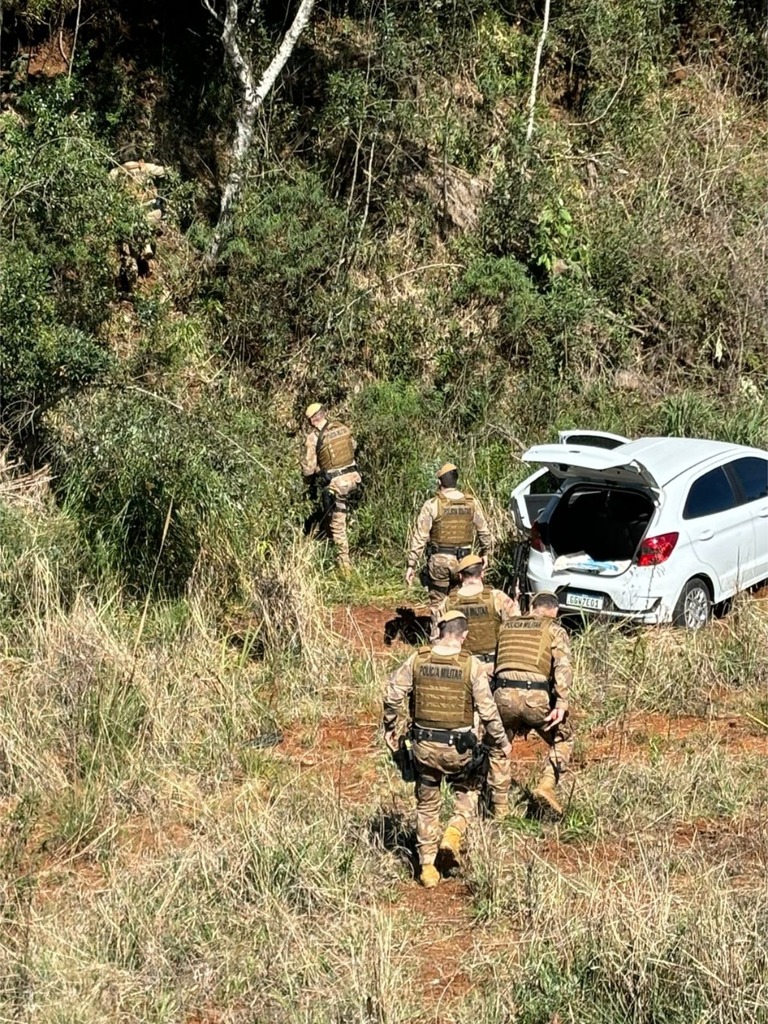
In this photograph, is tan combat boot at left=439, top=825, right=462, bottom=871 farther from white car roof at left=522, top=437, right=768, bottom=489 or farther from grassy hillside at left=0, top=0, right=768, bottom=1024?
white car roof at left=522, top=437, right=768, bottom=489

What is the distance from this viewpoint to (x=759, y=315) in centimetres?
1673

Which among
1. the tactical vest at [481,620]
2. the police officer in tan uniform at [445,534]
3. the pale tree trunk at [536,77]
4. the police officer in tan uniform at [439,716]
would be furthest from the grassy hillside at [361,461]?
the tactical vest at [481,620]

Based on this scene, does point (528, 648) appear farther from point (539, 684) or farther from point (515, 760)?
point (515, 760)

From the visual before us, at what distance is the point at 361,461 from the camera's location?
14.3 m

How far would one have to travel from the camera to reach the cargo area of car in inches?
430

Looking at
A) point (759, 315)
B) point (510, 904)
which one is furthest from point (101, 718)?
point (759, 315)

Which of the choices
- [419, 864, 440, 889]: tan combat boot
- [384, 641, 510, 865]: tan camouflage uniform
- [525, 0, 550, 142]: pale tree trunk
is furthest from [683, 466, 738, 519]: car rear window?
[525, 0, 550, 142]: pale tree trunk

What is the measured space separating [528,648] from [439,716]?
1031 millimetres

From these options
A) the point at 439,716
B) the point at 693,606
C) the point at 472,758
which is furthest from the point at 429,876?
the point at 693,606

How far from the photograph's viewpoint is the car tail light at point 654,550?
33.9 ft

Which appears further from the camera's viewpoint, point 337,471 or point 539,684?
point 337,471

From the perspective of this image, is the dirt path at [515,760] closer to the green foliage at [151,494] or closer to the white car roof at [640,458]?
the green foliage at [151,494]

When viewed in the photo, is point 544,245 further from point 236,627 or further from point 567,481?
point 236,627

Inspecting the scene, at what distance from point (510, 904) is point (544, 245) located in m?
11.2
